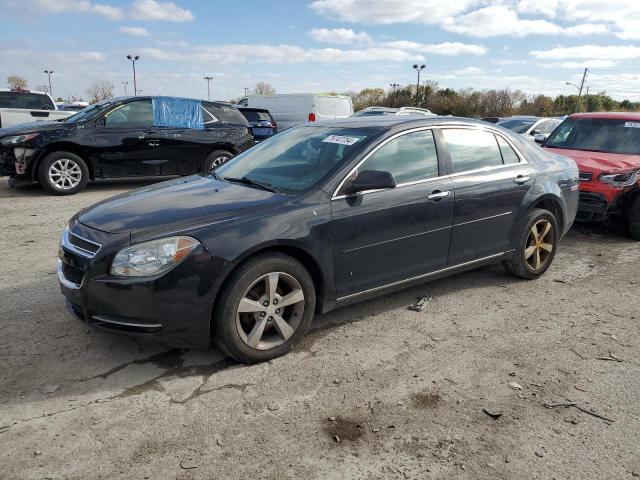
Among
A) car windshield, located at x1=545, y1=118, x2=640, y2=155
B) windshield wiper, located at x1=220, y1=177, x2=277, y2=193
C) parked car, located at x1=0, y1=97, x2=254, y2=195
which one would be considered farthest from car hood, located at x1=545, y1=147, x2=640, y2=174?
parked car, located at x1=0, y1=97, x2=254, y2=195

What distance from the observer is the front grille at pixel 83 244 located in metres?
3.19

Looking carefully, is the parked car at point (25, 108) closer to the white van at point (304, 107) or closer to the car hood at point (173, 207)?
the white van at point (304, 107)

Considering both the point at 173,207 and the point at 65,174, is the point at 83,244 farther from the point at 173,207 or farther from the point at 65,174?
the point at 65,174

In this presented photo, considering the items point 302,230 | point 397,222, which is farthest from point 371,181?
point 302,230

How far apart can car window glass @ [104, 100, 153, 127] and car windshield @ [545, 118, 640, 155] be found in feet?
22.8

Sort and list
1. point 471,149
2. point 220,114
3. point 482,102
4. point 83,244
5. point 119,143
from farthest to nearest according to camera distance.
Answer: point 482,102, point 220,114, point 119,143, point 471,149, point 83,244

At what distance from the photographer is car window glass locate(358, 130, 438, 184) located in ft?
13.1

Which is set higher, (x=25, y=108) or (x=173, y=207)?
(x=25, y=108)

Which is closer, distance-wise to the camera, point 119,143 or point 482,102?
point 119,143

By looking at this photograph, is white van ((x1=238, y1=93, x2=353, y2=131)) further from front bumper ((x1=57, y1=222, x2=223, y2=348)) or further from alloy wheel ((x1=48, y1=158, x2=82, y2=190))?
front bumper ((x1=57, y1=222, x2=223, y2=348))

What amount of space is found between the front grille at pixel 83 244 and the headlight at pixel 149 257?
189 millimetres

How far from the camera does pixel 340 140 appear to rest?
163 inches

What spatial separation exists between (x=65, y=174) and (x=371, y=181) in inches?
285

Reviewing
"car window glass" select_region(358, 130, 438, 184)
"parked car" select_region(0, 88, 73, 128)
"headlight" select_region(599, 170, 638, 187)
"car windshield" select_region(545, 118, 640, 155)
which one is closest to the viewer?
"car window glass" select_region(358, 130, 438, 184)
